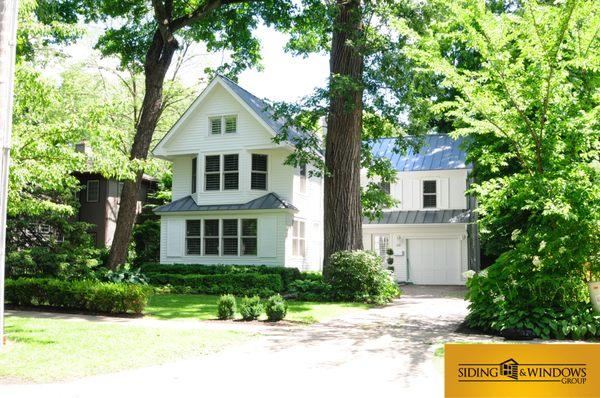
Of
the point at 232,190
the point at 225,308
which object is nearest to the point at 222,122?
the point at 232,190

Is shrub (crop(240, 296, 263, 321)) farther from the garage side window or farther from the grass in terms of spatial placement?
the garage side window

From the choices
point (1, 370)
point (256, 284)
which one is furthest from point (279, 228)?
point (1, 370)

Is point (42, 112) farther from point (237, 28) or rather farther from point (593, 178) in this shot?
point (237, 28)

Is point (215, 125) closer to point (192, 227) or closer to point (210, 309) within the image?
point (192, 227)

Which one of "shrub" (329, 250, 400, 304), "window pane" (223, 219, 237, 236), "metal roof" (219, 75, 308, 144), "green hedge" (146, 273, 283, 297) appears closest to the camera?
"shrub" (329, 250, 400, 304)

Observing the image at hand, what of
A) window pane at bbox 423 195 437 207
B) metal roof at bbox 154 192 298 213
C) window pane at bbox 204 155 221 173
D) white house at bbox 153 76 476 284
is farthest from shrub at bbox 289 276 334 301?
window pane at bbox 423 195 437 207

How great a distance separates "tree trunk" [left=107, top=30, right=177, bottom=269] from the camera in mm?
19766

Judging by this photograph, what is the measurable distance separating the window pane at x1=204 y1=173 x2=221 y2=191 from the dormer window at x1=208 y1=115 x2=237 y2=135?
197 centimetres

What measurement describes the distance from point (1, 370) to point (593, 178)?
999 cm

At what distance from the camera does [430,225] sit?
29.3 m

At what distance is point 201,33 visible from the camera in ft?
78.7

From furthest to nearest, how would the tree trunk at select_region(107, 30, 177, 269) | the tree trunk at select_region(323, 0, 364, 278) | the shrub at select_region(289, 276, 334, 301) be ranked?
the tree trunk at select_region(323, 0, 364, 278) < the tree trunk at select_region(107, 30, 177, 269) < the shrub at select_region(289, 276, 334, 301)

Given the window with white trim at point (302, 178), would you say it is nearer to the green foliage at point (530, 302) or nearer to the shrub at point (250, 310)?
the shrub at point (250, 310)

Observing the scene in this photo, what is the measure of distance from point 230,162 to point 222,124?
178 centimetres
